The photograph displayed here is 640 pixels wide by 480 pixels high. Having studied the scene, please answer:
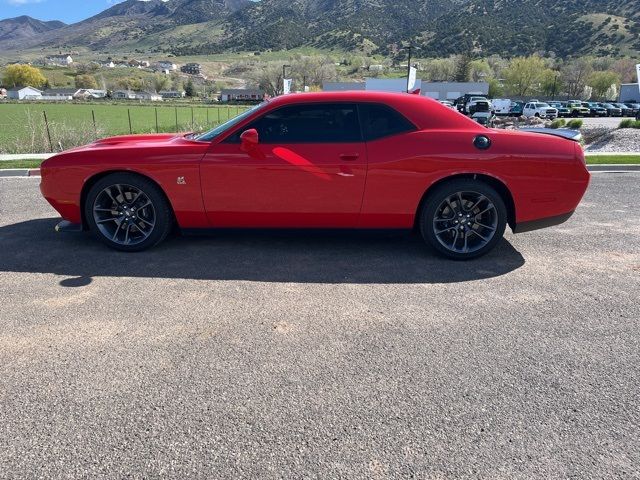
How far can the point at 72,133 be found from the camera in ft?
49.1

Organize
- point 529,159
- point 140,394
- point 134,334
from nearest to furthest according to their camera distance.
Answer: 1. point 140,394
2. point 134,334
3. point 529,159

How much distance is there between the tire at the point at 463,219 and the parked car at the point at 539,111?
42206mm

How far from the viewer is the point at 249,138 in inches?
174

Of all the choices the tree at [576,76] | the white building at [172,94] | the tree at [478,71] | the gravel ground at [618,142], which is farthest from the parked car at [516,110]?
the white building at [172,94]

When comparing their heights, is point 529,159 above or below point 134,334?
above

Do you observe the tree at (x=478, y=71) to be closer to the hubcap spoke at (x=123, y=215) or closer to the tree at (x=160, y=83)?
the tree at (x=160, y=83)

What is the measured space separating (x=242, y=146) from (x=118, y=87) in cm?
16231

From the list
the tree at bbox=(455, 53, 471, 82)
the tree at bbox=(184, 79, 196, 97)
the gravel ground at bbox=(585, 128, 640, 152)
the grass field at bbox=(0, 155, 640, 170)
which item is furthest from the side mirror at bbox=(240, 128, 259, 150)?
the tree at bbox=(184, 79, 196, 97)

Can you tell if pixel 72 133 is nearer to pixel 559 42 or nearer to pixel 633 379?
pixel 633 379

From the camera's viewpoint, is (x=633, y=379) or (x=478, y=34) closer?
(x=633, y=379)

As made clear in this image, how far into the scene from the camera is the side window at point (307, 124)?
460 cm

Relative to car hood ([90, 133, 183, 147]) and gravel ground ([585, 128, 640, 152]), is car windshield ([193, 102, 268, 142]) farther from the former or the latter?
gravel ground ([585, 128, 640, 152])

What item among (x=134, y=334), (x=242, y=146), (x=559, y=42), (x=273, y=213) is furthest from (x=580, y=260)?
(x=559, y=42)

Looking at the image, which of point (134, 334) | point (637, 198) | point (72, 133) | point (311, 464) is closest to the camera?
point (311, 464)
